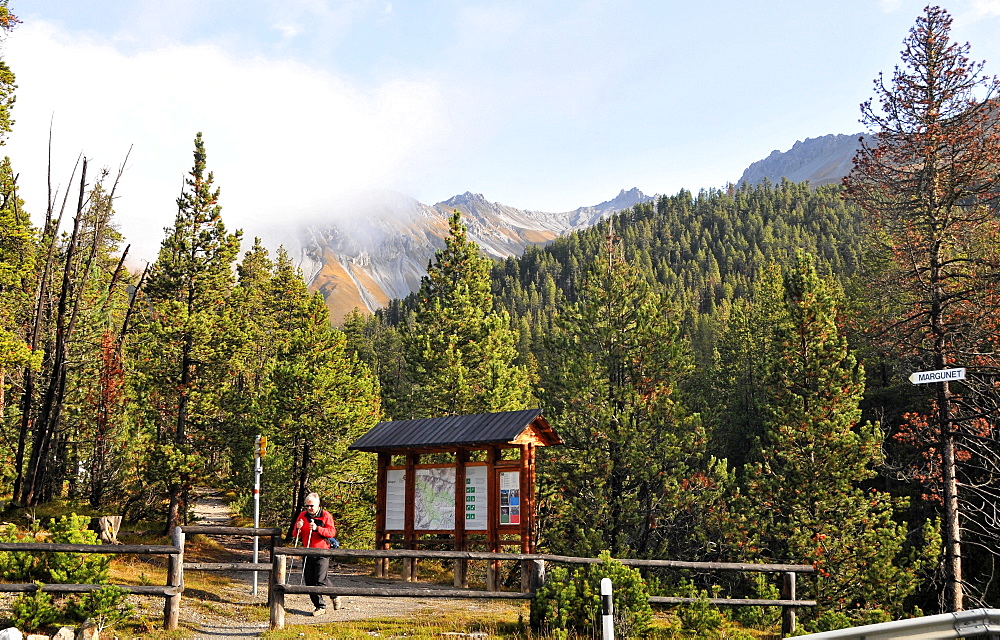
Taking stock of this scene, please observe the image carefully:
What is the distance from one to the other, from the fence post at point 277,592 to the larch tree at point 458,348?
21.8 m

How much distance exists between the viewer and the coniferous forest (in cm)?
1712

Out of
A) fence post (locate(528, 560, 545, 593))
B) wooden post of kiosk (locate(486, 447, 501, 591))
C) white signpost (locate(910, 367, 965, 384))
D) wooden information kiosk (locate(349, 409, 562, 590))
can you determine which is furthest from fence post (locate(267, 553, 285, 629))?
white signpost (locate(910, 367, 965, 384))

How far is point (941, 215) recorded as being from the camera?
17.0 m

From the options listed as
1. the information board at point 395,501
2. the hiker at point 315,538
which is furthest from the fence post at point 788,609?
the information board at point 395,501

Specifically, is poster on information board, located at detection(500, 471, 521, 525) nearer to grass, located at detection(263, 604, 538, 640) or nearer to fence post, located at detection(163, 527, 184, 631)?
grass, located at detection(263, 604, 538, 640)

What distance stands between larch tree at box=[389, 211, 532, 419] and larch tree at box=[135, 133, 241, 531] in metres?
9.01

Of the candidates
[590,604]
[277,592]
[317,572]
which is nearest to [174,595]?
[277,592]

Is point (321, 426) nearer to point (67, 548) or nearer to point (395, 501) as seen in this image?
point (395, 501)

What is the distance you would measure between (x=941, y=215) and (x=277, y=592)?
598 inches

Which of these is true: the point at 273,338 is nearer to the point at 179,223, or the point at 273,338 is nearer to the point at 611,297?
the point at 179,223

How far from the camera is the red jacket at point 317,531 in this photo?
526 inches

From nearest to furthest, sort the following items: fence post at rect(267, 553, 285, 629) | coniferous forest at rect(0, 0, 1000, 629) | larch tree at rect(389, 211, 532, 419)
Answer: fence post at rect(267, 553, 285, 629) < coniferous forest at rect(0, 0, 1000, 629) < larch tree at rect(389, 211, 532, 419)

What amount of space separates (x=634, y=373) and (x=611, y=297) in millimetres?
3038

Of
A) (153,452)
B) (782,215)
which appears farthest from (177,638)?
(782,215)
